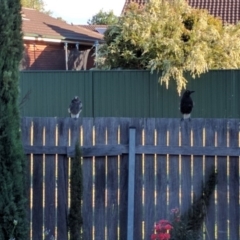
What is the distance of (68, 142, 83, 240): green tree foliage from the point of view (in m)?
6.25

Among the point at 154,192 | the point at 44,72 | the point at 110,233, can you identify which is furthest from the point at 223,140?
the point at 44,72

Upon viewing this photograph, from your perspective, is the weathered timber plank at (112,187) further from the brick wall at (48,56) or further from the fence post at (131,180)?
the brick wall at (48,56)

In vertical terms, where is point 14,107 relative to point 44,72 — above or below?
below

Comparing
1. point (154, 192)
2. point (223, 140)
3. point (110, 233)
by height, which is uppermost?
point (223, 140)

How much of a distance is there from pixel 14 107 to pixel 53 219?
4.42 feet

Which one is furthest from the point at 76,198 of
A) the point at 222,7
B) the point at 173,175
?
the point at 222,7

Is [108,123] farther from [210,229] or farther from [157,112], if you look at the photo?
[157,112]

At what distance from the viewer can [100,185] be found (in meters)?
6.35

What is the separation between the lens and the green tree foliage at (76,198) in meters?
6.25

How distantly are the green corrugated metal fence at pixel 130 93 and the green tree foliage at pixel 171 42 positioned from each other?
1.59 feet

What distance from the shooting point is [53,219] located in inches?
253

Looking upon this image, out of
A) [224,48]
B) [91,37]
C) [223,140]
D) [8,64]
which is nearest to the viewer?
[8,64]

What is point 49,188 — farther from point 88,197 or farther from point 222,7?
point 222,7

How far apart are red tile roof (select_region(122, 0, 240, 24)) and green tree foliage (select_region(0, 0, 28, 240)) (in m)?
22.6
